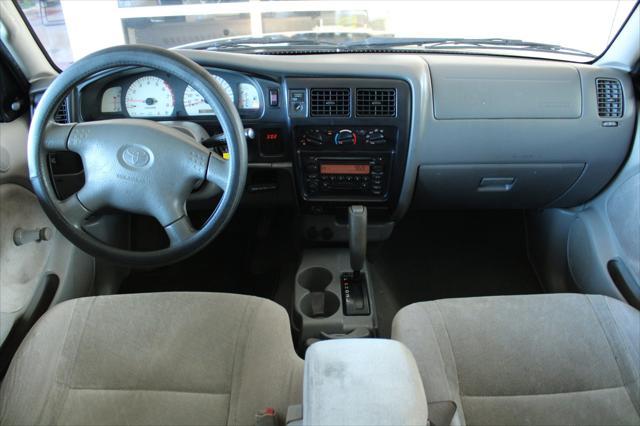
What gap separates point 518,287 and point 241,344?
4.87ft

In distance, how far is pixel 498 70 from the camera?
1432 millimetres

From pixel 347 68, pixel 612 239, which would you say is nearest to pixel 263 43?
pixel 347 68

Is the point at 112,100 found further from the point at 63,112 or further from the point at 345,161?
the point at 345,161

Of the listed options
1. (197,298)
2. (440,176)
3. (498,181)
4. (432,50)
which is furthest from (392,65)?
(197,298)

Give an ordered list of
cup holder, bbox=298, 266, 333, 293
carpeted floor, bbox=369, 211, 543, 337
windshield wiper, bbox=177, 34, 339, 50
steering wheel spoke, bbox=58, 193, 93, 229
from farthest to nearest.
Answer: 1. carpeted floor, bbox=369, 211, 543, 337
2. cup holder, bbox=298, 266, 333, 293
3. windshield wiper, bbox=177, 34, 339, 50
4. steering wheel spoke, bbox=58, 193, 93, 229

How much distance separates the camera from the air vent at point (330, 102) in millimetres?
1401

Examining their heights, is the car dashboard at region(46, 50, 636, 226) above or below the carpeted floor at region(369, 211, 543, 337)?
above

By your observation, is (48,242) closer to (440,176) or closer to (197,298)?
(197,298)

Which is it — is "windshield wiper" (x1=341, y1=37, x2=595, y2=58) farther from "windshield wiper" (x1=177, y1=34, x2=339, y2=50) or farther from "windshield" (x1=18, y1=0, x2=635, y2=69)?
"windshield wiper" (x1=177, y1=34, x2=339, y2=50)

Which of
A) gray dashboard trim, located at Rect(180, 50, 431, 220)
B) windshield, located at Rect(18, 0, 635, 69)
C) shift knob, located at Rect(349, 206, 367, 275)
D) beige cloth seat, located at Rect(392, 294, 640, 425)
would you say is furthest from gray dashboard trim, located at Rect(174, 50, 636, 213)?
beige cloth seat, located at Rect(392, 294, 640, 425)

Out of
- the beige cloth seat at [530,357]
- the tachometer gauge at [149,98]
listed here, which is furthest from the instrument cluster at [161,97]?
the beige cloth seat at [530,357]

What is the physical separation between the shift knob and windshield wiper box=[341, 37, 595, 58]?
602 mm

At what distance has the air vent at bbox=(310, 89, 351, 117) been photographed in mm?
1401

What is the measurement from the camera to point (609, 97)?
4.72 feet
